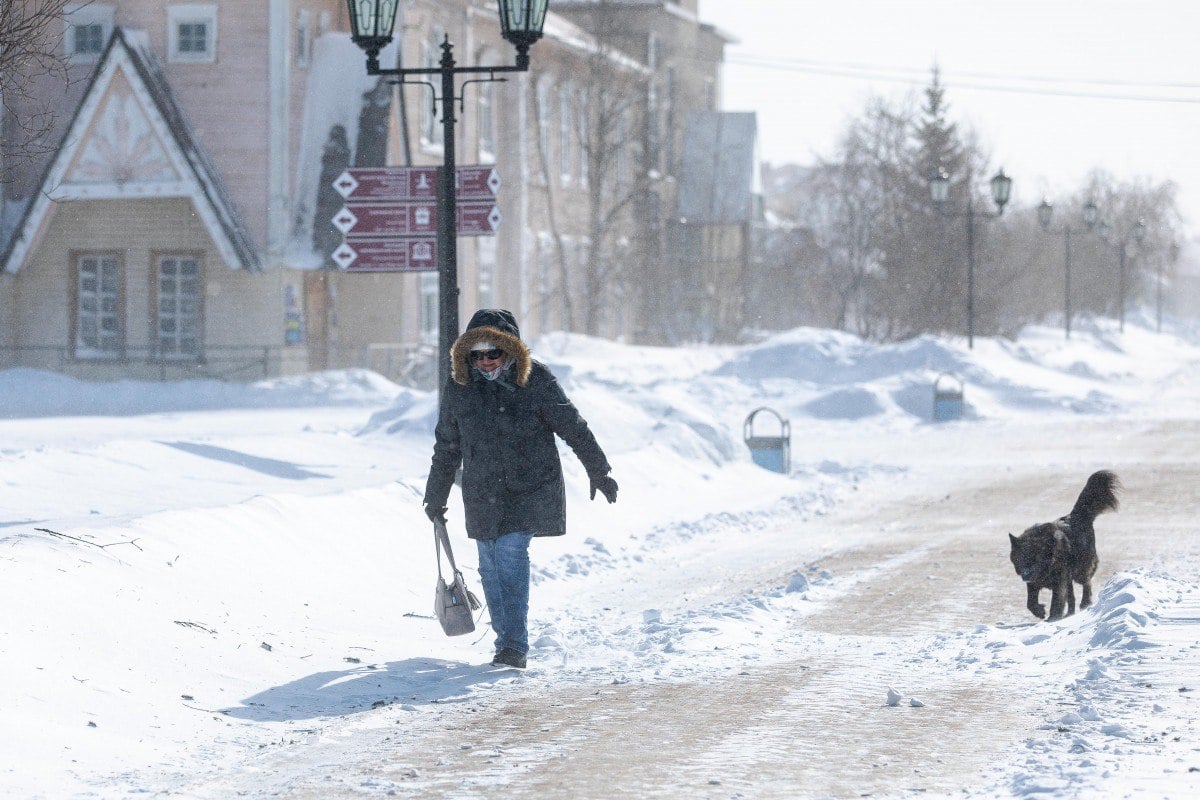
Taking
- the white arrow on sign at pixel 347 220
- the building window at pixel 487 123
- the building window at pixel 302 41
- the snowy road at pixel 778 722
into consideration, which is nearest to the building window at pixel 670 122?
the building window at pixel 487 123

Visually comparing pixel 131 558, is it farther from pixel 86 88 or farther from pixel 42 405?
pixel 86 88

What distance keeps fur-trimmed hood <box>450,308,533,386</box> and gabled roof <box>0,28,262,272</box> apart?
2348 centimetres

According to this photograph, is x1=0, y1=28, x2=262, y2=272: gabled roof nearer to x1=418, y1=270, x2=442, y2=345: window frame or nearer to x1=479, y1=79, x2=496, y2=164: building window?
x1=418, y1=270, x2=442, y2=345: window frame

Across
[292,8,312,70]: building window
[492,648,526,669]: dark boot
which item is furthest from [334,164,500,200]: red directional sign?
[292,8,312,70]: building window

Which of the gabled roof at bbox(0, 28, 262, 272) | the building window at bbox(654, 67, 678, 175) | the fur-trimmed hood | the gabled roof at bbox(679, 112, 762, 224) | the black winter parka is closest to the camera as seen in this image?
the fur-trimmed hood

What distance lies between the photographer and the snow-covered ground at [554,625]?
20.8 ft

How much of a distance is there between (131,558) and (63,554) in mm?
573

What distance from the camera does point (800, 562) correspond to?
42.5 ft

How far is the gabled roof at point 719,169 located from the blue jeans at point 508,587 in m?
49.1

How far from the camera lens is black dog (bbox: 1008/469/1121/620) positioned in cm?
998

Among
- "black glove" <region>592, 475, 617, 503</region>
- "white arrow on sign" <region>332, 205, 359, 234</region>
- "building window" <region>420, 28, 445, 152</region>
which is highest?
"building window" <region>420, 28, 445, 152</region>

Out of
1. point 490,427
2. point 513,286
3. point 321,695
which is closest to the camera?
point 321,695

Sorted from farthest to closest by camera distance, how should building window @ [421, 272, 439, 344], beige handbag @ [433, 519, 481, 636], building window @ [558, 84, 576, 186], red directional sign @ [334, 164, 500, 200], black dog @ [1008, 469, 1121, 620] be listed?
1. building window @ [558, 84, 576, 186]
2. building window @ [421, 272, 439, 344]
3. red directional sign @ [334, 164, 500, 200]
4. black dog @ [1008, 469, 1121, 620]
5. beige handbag @ [433, 519, 481, 636]

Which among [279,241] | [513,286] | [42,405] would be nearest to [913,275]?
[513,286]
